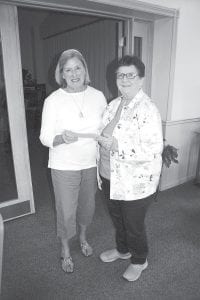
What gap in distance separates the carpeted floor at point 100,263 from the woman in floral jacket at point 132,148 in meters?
0.40

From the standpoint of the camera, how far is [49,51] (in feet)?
24.5

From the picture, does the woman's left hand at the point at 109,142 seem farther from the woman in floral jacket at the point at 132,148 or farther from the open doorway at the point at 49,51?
the open doorway at the point at 49,51

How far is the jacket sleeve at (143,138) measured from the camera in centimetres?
153

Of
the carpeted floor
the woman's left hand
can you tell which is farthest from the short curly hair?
the carpeted floor

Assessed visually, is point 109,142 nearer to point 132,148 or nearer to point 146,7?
point 132,148

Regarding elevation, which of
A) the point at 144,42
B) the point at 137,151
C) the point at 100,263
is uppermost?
the point at 144,42

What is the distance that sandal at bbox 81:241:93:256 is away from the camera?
2.23 m

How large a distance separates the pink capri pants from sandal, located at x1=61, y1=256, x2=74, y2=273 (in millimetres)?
213

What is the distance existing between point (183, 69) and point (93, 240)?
2187 millimetres

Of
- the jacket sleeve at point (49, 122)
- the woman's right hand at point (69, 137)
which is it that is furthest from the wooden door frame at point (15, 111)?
the woman's right hand at point (69, 137)

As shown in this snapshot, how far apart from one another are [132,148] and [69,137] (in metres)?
0.39

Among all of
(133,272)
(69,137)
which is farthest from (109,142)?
(133,272)

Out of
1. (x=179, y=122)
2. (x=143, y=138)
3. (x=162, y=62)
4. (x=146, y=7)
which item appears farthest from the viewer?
(x=179, y=122)

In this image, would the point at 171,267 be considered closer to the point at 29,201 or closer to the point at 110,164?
the point at 110,164
